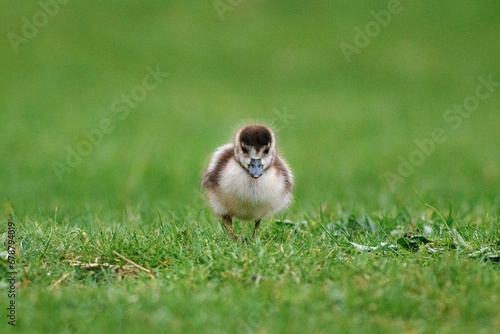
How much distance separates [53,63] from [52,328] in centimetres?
1985

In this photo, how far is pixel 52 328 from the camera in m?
5.43

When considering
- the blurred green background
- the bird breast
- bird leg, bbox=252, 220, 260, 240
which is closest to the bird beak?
the bird breast

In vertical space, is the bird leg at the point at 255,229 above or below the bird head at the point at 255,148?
below

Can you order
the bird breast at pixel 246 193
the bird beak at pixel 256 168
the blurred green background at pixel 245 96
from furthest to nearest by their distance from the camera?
the blurred green background at pixel 245 96, the bird breast at pixel 246 193, the bird beak at pixel 256 168

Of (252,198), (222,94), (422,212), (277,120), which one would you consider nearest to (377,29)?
(222,94)

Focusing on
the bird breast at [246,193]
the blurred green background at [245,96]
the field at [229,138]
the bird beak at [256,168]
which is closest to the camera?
the field at [229,138]

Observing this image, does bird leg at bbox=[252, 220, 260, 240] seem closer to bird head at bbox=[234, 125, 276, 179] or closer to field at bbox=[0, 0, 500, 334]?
field at bbox=[0, 0, 500, 334]

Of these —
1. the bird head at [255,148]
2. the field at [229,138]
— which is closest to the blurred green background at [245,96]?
the field at [229,138]

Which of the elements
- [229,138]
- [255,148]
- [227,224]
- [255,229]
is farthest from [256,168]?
[229,138]

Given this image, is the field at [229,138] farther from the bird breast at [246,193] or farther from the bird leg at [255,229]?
the bird breast at [246,193]

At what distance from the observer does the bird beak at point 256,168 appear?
7270 mm

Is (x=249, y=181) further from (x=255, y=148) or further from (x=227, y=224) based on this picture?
(x=227, y=224)

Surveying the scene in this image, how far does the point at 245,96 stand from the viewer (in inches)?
899

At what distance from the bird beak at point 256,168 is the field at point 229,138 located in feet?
1.72
